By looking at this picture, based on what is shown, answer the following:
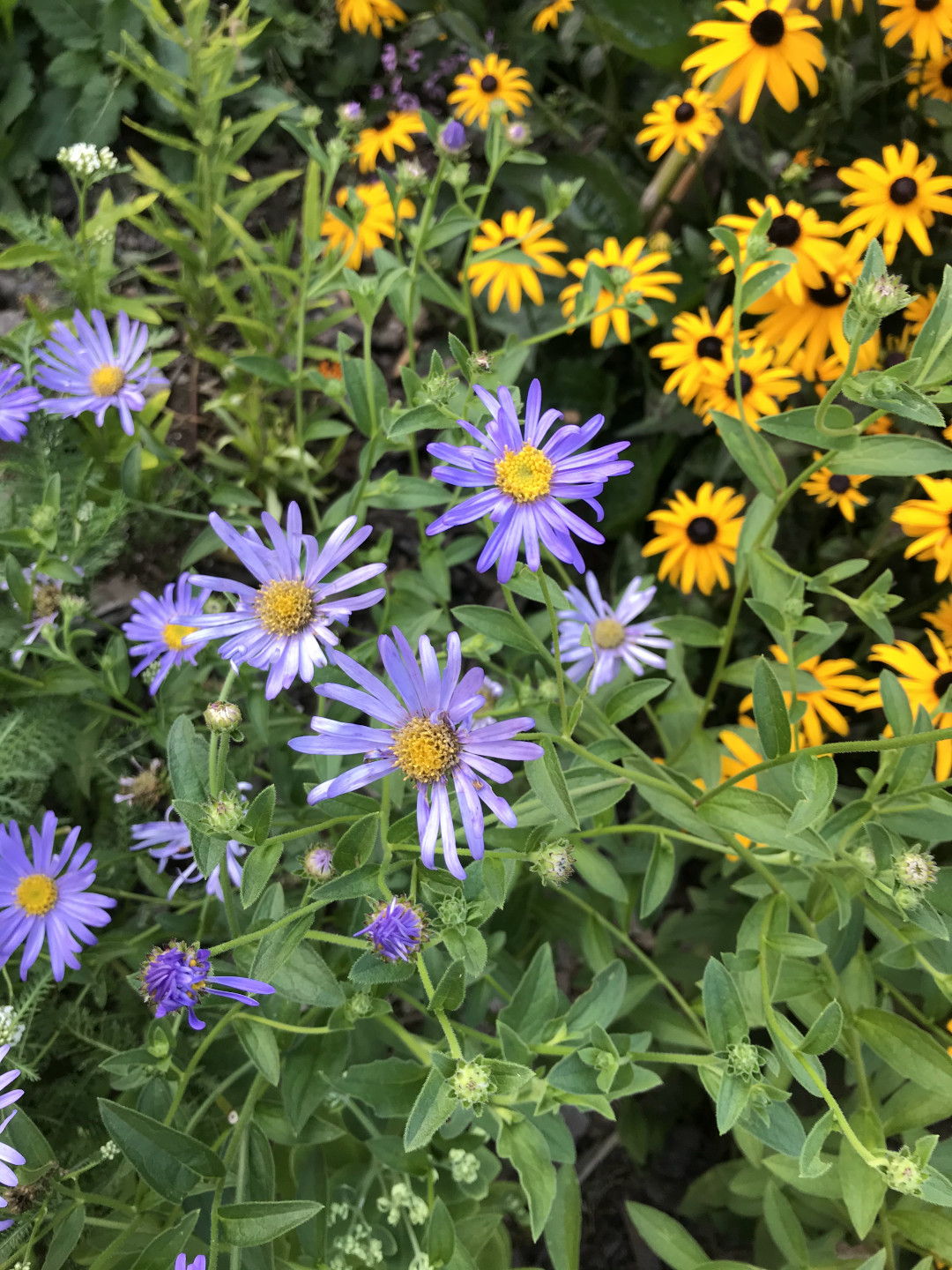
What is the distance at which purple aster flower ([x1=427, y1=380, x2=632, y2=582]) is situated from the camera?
39.4 inches

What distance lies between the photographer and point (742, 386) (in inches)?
72.4

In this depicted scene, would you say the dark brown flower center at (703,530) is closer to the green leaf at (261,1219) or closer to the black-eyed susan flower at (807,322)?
the black-eyed susan flower at (807,322)

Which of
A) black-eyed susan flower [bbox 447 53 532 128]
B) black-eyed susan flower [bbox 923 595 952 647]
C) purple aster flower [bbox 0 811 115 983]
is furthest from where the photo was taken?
black-eyed susan flower [bbox 447 53 532 128]

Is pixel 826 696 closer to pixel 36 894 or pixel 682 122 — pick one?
pixel 682 122

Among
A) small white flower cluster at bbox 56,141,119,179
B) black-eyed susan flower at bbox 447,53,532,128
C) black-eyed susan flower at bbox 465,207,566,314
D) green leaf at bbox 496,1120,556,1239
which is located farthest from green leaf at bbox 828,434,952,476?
small white flower cluster at bbox 56,141,119,179

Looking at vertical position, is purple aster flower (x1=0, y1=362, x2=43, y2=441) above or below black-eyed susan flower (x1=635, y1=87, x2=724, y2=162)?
below

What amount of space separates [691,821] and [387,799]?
48cm

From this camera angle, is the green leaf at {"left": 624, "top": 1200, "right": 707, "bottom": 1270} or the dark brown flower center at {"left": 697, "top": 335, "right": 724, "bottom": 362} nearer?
the green leaf at {"left": 624, "top": 1200, "right": 707, "bottom": 1270}

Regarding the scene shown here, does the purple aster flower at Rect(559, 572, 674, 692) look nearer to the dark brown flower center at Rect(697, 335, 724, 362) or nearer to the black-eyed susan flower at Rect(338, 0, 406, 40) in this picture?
the dark brown flower center at Rect(697, 335, 724, 362)

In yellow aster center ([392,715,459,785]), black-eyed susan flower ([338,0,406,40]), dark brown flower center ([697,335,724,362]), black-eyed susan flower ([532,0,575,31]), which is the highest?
black-eyed susan flower ([532,0,575,31])

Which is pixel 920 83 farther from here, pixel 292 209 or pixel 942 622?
pixel 292 209

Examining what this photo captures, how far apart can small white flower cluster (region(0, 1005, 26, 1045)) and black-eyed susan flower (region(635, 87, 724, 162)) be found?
198cm

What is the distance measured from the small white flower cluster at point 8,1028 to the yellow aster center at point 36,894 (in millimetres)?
272

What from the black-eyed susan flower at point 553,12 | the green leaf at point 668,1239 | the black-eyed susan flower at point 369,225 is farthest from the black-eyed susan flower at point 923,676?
the black-eyed susan flower at point 553,12
